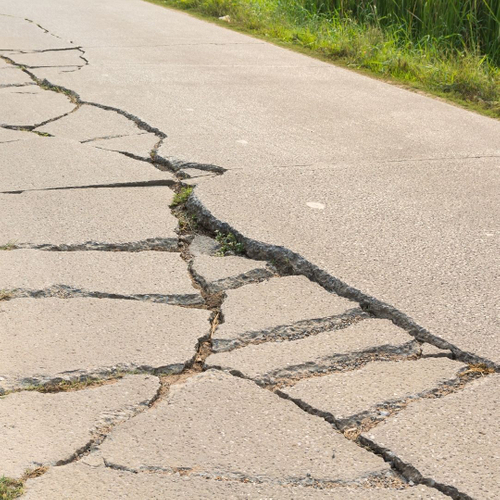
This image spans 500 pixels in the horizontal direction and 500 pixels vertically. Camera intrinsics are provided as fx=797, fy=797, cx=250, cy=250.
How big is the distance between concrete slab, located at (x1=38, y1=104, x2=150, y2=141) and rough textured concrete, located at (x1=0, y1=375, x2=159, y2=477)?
256 centimetres

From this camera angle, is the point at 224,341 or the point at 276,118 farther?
the point at 276,118

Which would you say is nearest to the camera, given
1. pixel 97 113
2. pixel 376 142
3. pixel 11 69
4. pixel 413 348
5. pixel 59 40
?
pixel 413 348

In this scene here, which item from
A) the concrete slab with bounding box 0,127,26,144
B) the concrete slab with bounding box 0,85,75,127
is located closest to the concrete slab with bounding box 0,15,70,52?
the concrete slab with bounding box 0,85,75,127

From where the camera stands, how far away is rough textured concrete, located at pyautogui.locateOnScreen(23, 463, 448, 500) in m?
1.70

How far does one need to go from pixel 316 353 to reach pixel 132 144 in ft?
Answer: 7.57

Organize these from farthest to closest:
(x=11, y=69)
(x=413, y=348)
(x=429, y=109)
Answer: (x=11, y=69) < (x=429, y=109) < (x=413, y=348)

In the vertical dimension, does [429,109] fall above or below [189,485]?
above

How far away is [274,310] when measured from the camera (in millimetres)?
2521

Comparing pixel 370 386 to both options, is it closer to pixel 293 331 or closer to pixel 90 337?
pixel 293 331

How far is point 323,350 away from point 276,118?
2827 mm

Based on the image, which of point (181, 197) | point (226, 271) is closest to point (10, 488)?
point (226, 271)

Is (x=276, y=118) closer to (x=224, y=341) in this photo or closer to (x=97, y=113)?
(x=97, y=113)

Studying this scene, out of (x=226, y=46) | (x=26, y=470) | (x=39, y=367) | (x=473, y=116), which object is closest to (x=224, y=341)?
(x=39, y=367)

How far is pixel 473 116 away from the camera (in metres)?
5.12
